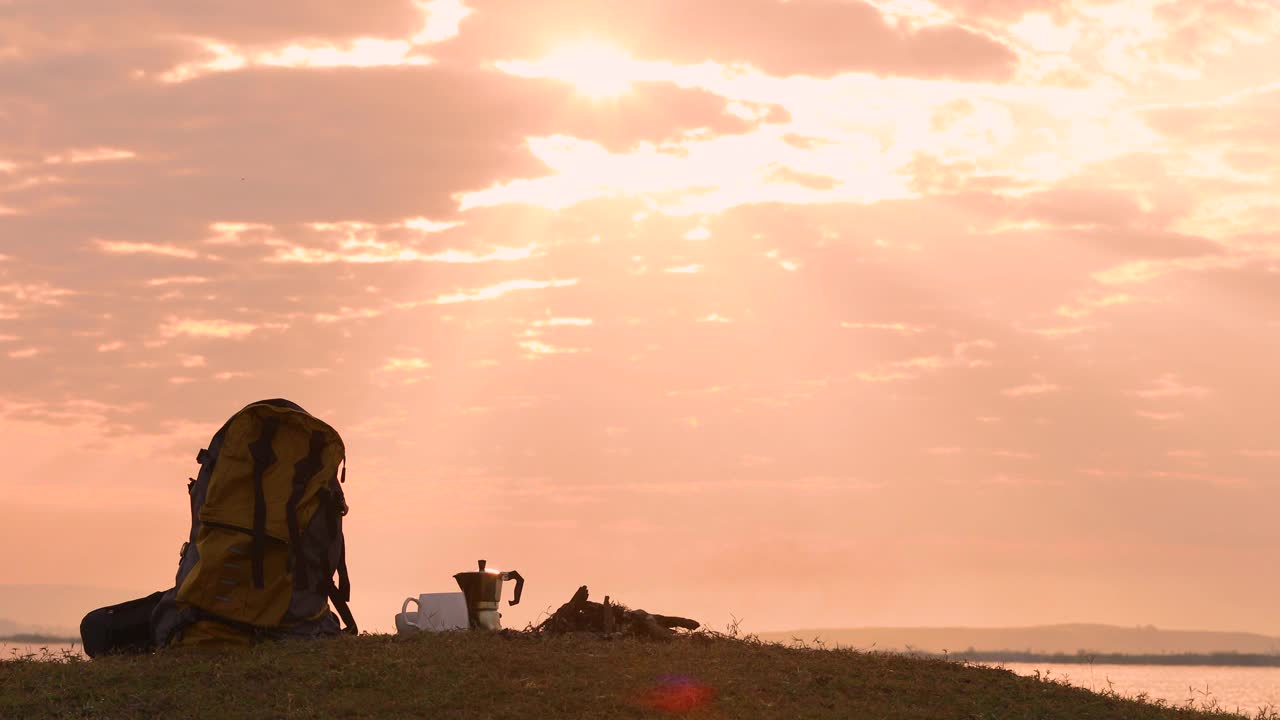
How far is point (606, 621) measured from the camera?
19.9 meters

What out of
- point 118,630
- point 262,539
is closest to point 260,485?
point 262,539

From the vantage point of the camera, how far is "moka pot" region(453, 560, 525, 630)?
803 inches

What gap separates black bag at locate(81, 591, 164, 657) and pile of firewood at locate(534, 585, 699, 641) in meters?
5.08

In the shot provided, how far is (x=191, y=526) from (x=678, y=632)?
6.56m

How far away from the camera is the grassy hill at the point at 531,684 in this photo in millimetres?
16141

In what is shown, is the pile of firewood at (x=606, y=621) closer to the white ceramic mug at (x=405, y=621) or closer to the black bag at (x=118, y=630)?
the white ceramic mug at (x=405, y=621)

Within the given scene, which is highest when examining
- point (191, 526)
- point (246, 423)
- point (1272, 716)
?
point (246, 423)

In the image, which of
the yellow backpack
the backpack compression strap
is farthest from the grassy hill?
the backpack compression strap

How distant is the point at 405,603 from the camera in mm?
20250

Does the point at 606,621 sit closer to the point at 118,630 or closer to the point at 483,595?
the point at 483,595

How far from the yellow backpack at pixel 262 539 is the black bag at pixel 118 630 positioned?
331 mm

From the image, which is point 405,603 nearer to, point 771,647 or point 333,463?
point 333,463

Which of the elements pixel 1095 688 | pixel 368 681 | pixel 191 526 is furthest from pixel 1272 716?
pixel 191 526

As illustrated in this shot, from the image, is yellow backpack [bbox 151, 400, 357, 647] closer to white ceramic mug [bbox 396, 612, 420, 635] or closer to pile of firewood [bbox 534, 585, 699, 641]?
white ceramic mug [bbox 396, 612, 420, 635]
